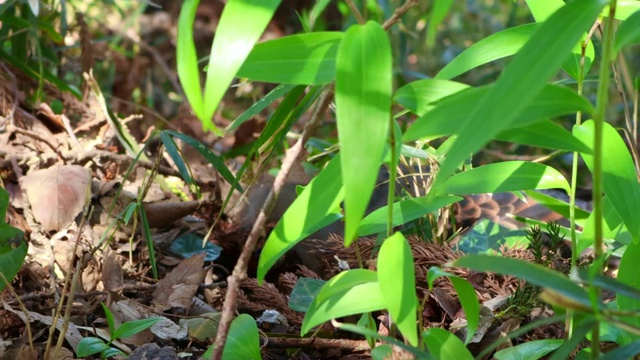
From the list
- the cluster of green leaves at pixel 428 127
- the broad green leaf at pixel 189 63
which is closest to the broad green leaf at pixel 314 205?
the cluster of green leaves at pixel 428 127

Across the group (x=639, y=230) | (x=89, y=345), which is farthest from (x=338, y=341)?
(x=639, y=230)

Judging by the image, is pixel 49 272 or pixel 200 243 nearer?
pixel 49 272

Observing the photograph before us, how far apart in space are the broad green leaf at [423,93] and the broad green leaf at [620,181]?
0.20 m

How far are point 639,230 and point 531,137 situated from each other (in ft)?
0.67

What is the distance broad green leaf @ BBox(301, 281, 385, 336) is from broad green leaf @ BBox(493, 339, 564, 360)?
23 cm

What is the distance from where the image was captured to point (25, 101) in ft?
6.59

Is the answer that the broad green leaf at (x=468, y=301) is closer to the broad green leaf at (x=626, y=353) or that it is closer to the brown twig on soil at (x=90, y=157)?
the broad green leaf at (x=626, y=353)

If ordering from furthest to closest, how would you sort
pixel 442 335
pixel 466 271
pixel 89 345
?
pixel 466 271 < pixel 89 345 < pixel 442 335

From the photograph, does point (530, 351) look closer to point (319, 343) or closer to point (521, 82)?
point (319, 343)

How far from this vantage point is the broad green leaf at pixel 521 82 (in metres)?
0.65

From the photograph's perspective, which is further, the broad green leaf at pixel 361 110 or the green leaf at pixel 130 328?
the green leaf at pixel 130 328

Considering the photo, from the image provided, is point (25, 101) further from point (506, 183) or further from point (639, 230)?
point (639, 230)

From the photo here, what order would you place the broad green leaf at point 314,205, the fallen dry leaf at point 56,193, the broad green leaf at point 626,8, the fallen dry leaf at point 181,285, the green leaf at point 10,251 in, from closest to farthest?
the broad green leaf at point 314,205, the broad green leaf at point 626,8, the green leaf at point 10,251, the fallen dry leaf at point 181,285, the fallen dry leaf at point 56,193

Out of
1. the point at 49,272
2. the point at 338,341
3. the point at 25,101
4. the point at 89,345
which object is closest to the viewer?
the point at 89,345
